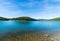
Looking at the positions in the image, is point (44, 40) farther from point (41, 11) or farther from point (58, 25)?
point (58, 25)

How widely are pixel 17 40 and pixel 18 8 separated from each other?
2.48 m

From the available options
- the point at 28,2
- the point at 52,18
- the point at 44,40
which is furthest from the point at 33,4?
the point at 44,40

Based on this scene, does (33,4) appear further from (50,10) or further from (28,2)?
(50,10)

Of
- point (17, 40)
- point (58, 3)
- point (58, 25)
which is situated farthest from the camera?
point (58, 25)

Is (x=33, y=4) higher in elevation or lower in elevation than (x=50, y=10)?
higher

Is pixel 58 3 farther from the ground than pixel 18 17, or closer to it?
farther from the ground

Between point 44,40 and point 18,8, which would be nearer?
point 44,40

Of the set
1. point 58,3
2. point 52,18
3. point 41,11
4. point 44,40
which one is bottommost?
point 44,40

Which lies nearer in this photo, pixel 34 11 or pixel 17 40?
pixel 17 40

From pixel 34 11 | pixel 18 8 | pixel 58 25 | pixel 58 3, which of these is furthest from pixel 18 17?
pixel 58 25

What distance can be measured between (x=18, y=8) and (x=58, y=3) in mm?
2863

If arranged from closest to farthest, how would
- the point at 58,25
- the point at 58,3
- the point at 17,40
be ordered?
1. the point at 17,40
2. the point at 58,3
3. the point at 58,25

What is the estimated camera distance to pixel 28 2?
7066 mm

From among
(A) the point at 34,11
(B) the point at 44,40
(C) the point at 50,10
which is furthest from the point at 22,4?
(B) the point at 44,40
